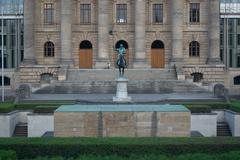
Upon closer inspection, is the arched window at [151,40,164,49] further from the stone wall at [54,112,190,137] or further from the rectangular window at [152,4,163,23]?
the stone wall at [54,112,190,137]

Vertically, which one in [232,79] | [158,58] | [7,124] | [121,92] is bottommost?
[7,124]

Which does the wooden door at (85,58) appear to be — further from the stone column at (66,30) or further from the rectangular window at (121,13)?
the rectangular window at (121,13)

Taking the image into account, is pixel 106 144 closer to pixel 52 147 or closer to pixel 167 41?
pixel 52 147

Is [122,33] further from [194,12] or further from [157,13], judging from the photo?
[194,12]

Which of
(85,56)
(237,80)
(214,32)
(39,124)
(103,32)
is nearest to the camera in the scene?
(39,124)

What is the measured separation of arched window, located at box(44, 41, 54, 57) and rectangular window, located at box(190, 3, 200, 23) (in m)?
19.2

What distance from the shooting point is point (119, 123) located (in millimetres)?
24781

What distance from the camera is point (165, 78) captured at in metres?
59.5

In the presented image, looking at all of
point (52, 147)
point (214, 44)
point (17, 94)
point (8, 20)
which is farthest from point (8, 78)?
point (52, 147)

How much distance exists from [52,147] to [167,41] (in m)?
46.9

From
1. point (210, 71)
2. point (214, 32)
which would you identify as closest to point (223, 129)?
point (210, 71)

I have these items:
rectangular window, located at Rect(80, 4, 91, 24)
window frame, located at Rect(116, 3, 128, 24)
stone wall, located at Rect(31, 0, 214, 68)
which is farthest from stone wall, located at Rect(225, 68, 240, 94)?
rectangular window, located at Rect(80, 4, 91, 24)

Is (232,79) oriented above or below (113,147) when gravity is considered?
above

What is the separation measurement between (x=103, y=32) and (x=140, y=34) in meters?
4.86
